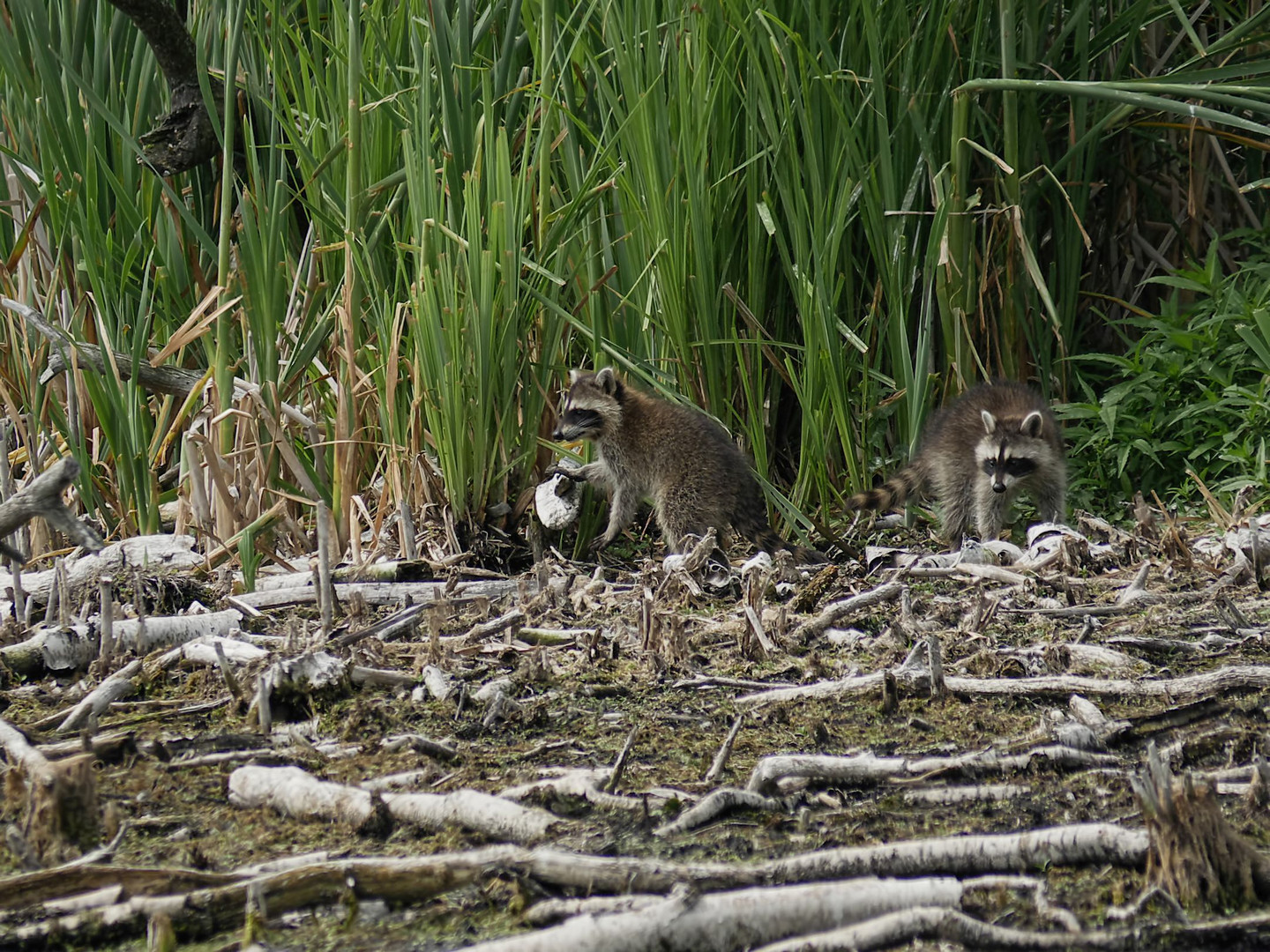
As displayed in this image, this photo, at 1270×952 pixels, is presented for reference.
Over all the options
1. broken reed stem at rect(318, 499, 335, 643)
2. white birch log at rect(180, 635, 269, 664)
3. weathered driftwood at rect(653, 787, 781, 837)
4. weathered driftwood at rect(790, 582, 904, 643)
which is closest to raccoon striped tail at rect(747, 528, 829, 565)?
weathered driftwood at rect(790, 582, 904, 643)

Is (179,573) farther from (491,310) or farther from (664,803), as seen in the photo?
(664,803)

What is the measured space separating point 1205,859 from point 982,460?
4.03 m

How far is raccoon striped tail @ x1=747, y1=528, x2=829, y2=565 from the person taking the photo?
509 cm

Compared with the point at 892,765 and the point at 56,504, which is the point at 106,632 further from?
the point at 892,765

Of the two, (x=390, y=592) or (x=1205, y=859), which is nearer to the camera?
(x=1205, y=859)

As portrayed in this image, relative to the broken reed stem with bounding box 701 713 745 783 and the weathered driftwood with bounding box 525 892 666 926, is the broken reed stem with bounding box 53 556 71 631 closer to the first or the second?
the broken reed stem with bounding box 701 713 745 783

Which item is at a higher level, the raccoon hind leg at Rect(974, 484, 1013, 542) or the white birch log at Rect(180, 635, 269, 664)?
the white birch log at Rect(180, 635, 269, 664)

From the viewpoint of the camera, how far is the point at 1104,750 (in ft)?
7.84

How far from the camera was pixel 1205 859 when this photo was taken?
66.9 inches

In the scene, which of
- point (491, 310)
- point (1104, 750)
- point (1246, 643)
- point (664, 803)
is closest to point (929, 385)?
point (491, 310)

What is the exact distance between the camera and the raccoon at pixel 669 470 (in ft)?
18.2

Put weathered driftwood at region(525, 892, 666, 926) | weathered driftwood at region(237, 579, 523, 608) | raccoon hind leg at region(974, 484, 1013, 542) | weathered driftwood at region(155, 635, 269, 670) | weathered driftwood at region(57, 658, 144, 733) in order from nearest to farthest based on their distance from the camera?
1. weathered driftwood at region(525, 892, 666, 926)
2. weathered driftwood at region(57, 658, 144, 733)
3. weathered driftwood at region(155, 635, 269, 670)
4. weathered driftwood at region(237, 579, 523, 608)
5. raccoon hind leg at region(974, 484, 1013, 542)

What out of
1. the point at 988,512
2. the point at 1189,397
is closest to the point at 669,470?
the point at 988,512

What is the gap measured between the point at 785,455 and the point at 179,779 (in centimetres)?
403
